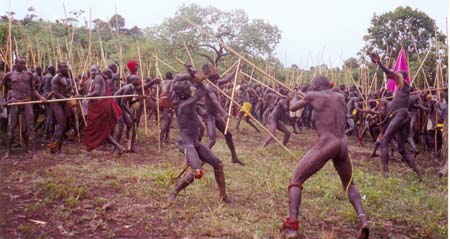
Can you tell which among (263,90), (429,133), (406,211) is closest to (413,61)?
(429,133)

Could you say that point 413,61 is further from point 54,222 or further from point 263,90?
point 54,222

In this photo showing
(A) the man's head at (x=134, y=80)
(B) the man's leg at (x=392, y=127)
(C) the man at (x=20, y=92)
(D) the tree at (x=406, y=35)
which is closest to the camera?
(B) the man's leg at (x=392, y=127)

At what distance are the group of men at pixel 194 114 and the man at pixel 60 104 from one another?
2cm

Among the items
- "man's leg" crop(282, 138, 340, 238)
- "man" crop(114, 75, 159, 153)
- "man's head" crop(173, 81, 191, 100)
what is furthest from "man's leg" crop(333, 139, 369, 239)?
"man" crop(114, 75, 159, 153)

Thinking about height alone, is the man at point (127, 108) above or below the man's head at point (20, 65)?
below

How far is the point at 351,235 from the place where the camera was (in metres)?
4.95

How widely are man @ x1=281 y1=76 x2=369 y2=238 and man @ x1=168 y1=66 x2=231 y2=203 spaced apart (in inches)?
53.2

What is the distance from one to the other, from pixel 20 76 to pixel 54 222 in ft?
13.0

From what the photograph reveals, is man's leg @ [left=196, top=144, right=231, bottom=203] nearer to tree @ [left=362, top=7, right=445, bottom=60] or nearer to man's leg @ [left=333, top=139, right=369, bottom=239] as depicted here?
man's leg @ [left=333, top=139, right=369, bottom=239]

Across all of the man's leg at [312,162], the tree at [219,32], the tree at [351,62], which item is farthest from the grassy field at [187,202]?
the tree at [351,62]

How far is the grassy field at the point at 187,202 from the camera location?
5047mm

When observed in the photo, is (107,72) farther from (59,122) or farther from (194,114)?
(194,114)

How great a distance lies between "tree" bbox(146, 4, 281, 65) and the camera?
14.4 metres

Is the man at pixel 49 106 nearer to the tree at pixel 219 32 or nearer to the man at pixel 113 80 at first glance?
the man at pixel 113 80
